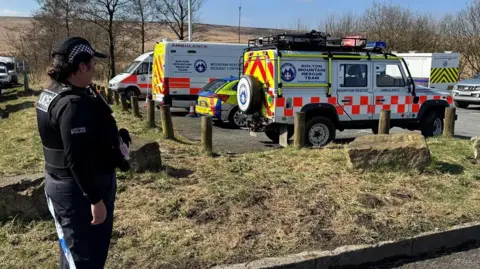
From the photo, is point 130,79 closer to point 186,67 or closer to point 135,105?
point 186,67

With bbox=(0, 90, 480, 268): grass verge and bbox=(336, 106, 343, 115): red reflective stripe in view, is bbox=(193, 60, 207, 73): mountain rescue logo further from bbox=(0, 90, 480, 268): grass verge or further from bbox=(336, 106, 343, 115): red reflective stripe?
bbox=(0, 90, 480, 268): grass verge

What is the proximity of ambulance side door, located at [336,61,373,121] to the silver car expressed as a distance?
10372 mm

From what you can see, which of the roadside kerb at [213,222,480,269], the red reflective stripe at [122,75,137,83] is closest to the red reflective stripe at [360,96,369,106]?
the roadside kerb at [213,222,480,269]

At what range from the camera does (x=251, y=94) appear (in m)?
8.48

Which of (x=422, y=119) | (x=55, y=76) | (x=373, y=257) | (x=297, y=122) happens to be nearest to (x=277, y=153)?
(x=297, y=122)

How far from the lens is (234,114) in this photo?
11.9 metres

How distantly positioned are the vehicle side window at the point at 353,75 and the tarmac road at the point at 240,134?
1720mm

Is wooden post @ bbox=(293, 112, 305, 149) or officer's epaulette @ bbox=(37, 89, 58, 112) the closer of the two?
officer's epaulette @ bbox=(37, 89, 58, 112)

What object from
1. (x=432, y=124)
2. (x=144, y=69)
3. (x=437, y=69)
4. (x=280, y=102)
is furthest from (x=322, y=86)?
(x=437, y=69)

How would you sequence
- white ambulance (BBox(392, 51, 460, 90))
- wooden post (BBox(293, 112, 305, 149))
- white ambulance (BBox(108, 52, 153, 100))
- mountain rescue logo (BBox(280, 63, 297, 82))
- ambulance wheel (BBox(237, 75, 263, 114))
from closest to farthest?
1. wooden post (BBox(293, 112, 305, 149))
2. mountain rescue logo (BBox(280, 63, 297, 82))
3. ambulance wheel (BBox(237, 75, 263, 114))
4. white ambulance (BBox(108, 52, 153, 100))
5. white ambulance (BBox(392, 51, 460, 90))

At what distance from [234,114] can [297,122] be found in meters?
4.31

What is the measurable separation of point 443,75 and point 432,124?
1180 centimetres

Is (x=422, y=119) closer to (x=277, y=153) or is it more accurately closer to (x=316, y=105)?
(x=316, y=105)

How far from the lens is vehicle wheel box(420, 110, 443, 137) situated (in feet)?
32.2
